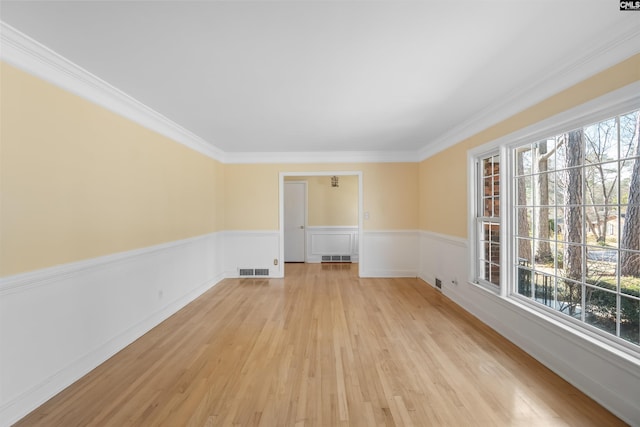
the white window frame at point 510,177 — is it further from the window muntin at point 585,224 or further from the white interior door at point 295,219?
the white interior door at point 295,219

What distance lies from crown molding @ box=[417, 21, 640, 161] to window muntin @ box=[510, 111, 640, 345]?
37 cm

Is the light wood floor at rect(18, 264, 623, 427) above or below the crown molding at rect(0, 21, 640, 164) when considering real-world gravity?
below

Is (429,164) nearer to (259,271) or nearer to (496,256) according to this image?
(496,256)

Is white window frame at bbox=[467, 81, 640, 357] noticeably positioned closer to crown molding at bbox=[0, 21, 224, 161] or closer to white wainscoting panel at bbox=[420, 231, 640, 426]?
white wainscoting panel at bbox=[420, 231, 640, 426]

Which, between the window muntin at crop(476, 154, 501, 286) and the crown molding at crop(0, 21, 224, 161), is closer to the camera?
the crown molding at crop(0, 21, 224, 161)

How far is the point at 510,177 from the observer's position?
9.89 feet

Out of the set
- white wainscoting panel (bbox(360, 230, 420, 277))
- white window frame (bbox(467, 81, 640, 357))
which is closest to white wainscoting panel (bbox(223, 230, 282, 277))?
white wainscoting panel (bbox(360, 230, 420, 277))

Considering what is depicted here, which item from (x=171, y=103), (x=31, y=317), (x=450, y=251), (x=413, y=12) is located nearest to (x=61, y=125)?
(x=171, y=103)

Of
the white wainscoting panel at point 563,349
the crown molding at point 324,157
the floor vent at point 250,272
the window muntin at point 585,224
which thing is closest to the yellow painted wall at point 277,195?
the crown molding at point 324,157

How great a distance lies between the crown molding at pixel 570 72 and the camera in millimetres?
1789

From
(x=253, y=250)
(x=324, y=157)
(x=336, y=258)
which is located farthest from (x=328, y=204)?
(x=253, y=250)

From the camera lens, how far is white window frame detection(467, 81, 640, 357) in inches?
74.9

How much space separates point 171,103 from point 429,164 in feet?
13.5

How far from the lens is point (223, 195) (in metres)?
5.53
